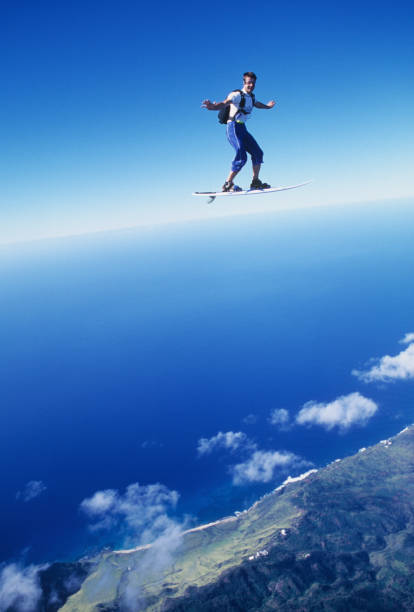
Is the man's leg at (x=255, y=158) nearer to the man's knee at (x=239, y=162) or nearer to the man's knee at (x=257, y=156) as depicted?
the man's knee at (x=257, y=156)

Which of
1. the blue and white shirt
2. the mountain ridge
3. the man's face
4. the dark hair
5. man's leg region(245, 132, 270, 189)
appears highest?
the dark hair

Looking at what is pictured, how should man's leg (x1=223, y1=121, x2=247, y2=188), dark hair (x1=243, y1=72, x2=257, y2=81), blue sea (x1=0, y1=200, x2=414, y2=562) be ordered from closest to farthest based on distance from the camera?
dark hair (x1=243, y1=72, x2=257, y2=81) < man's leg (x1=223, y1=121, x2=247, y2=188) < blue sea (x1=0, y1=200, x2=414, y2=562)

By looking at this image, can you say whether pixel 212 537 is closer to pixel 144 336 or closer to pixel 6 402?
pixel 6 402

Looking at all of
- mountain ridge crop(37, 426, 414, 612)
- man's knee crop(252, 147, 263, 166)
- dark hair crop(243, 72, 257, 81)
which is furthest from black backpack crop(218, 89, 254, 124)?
mountain ridge crop(37, 426, 414, 612)

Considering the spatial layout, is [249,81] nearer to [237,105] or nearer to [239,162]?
[237,105]

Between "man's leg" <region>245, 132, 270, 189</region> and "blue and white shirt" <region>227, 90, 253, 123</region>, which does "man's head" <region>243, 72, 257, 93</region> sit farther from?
"man's leg" <region>245, 132, 270, 189</region>

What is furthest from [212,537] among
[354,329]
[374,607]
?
[354,329]
